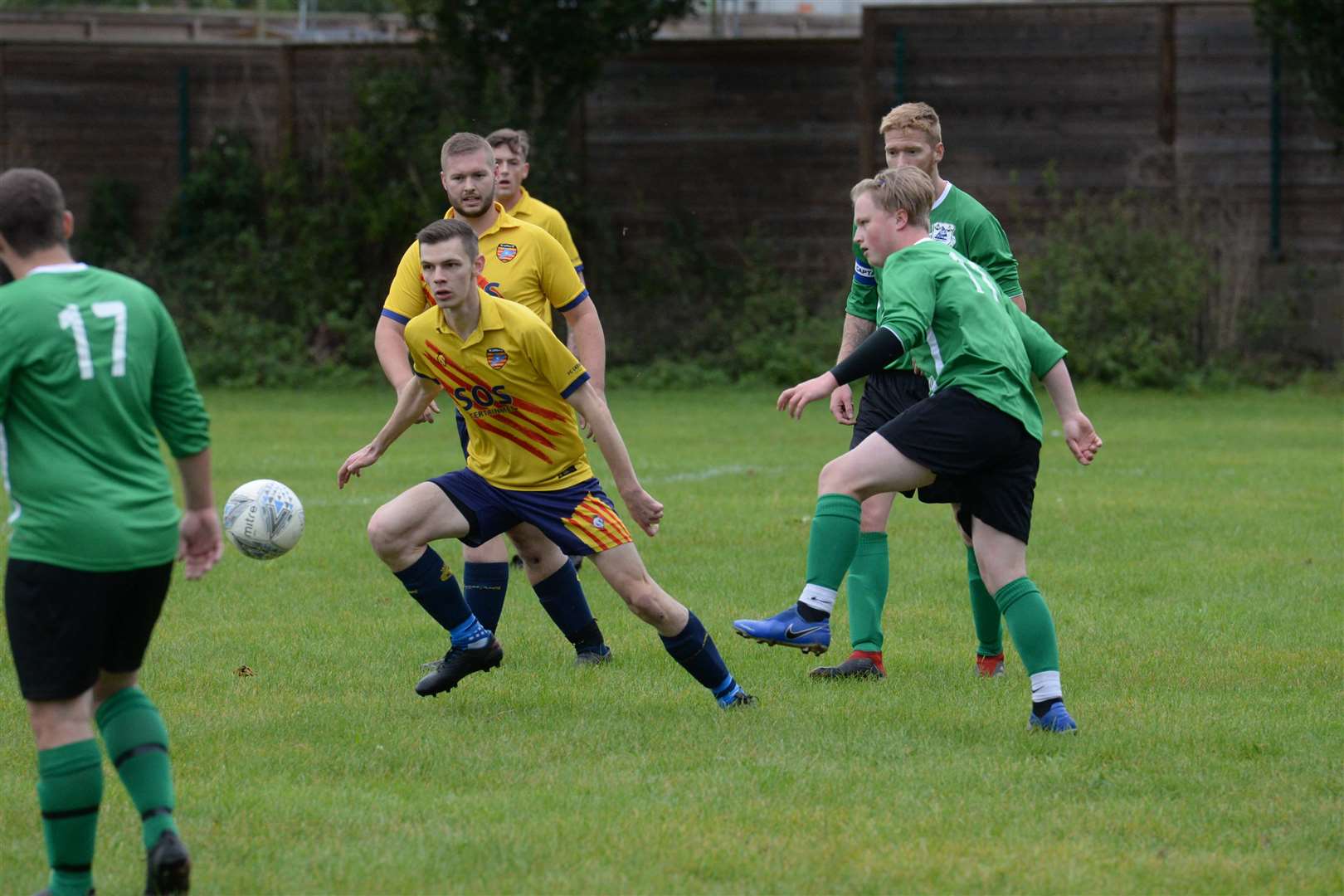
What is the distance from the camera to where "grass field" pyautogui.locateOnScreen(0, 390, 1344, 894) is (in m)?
4.28

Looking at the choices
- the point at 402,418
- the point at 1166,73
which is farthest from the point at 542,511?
the point at 1166,73

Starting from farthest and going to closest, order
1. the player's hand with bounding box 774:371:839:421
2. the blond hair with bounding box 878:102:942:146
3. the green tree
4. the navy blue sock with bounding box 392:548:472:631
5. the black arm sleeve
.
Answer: the green tree → the blond hair with bounding box 878:102:942:146 → the navy blue sock with bounding box 392:548:472:631 → the black arm sleeve → the player's hand with bounding box 774:371:839:421

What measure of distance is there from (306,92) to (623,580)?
17046mm

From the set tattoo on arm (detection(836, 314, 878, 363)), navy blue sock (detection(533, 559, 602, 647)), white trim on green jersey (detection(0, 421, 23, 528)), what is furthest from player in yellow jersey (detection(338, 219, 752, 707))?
white trim on green jersey (detection(0, 421, 23, 528))

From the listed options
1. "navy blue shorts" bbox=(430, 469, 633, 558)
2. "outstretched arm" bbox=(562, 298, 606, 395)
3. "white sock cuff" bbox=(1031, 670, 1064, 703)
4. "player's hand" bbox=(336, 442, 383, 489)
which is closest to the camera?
"white sock cuff" bbox=(1031, 670, 1064, 703)

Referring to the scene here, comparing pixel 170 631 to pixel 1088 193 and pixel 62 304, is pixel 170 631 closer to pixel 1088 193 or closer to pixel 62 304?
pixel 62 304

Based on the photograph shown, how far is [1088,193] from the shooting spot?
65.3 feet

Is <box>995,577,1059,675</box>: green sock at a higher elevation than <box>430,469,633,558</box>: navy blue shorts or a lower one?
lower

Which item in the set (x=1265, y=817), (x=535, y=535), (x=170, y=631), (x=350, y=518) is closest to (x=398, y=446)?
(x=350, y=518)

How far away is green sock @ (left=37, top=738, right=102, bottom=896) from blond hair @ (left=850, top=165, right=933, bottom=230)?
3.04 m

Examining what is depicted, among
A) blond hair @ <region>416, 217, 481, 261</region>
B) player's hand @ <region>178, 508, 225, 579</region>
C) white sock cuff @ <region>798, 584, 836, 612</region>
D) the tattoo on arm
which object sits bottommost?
white sock cuff @ <region>798, 584, 836, 612</region>

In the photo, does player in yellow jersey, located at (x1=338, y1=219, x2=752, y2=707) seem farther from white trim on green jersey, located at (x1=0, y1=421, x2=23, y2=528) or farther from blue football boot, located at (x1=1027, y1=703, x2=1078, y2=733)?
white trim on green jersey, located at (x1=0, y1=421, x2=23, y2=528)

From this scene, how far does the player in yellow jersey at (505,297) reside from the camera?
6578mm

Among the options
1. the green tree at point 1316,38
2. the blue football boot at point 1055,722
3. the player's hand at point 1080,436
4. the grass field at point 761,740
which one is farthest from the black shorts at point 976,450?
the green tree at point 1316,38
